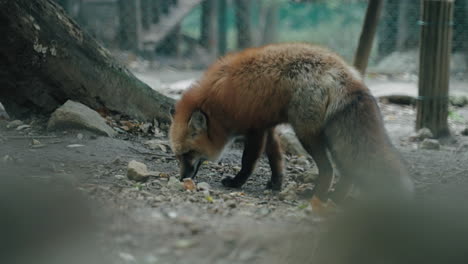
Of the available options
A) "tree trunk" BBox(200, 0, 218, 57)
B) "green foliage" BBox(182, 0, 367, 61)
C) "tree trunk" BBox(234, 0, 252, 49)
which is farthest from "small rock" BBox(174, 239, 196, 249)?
"green foliage" BBox(182, 0, 367, 61)

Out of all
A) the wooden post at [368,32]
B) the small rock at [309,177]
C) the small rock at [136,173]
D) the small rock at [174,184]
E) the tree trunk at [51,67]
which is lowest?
the small rock at [309,177]

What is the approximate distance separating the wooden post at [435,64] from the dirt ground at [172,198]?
0.50 meters

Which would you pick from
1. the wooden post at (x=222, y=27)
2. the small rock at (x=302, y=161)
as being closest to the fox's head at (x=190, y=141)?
the small rock at (x=302, y=161)

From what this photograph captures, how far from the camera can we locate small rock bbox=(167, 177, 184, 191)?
16.2 feet

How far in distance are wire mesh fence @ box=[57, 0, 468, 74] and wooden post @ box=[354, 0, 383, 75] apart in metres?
6.03

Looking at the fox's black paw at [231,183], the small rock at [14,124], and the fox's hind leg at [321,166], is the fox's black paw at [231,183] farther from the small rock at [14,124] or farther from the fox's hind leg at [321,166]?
the small rock at [14,124]

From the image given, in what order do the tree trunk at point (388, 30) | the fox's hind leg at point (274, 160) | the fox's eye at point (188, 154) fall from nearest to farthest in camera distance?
the fox's eye at point (188, 154)
the fox's hind leg at point (274, 160)
the tree trunk at point (388, 30)

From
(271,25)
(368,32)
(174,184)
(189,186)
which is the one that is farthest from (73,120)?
(271,25)

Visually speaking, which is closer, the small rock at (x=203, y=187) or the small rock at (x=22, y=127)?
the small rock at (x=203, y=187)

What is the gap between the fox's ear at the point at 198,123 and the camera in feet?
17.6

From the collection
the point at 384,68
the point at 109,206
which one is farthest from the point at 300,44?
the point at 384,68

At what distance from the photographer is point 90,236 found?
3047mm

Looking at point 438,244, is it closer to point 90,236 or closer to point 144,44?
point 90,236

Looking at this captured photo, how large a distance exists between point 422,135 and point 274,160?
3514 millimetres
